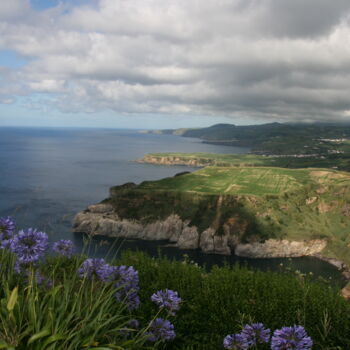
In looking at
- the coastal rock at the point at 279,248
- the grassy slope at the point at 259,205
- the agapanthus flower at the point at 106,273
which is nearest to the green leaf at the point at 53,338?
the agapanthus flower at the point at 106,273

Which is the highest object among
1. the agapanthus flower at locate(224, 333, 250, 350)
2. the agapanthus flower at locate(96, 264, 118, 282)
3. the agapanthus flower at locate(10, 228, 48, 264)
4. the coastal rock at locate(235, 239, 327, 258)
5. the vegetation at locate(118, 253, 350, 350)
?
the agapanthus flower at locate(10, 228, 48, 264)

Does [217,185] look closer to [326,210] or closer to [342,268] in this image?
[326,210]

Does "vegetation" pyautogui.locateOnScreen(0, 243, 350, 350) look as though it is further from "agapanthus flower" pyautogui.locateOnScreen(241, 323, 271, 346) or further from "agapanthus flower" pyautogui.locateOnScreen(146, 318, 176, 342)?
"agapanthus flower" pyautogui.locateOnScreen(241, 323, 271, 346)

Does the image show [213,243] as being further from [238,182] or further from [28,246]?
[28,246]

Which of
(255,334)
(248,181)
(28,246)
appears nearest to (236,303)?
(255,334)

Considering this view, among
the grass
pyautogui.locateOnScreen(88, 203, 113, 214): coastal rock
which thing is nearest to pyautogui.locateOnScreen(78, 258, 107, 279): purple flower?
pyautogui.locateOnScreen(88, 203, 113, 214): coastal rock
